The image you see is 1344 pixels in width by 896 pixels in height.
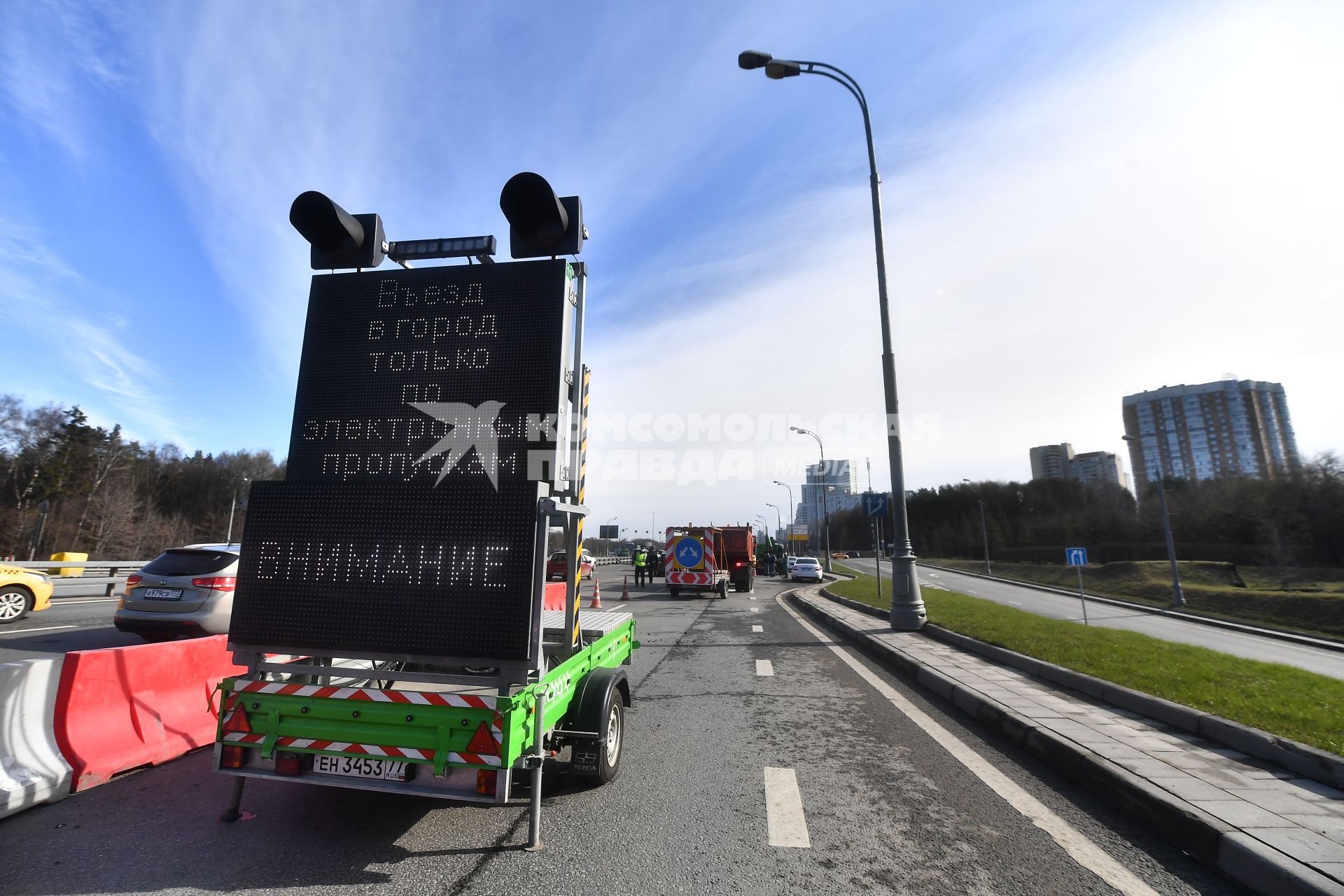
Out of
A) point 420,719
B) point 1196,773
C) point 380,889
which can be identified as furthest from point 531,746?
point 1196,773

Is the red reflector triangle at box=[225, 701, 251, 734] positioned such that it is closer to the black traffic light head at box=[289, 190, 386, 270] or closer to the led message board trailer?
the led message board trailer

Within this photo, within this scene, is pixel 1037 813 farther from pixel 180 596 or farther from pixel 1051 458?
pixel 1051 458

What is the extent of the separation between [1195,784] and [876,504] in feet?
39.0

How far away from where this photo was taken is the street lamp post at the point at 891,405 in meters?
11.7

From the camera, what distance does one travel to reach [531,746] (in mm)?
3170

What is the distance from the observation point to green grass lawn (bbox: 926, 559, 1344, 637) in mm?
25234

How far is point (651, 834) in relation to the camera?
3.34m

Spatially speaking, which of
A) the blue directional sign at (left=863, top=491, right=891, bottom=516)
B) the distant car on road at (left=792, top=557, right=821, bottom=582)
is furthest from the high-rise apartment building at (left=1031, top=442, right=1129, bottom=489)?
the blue directional sign at (left=863, top=491, right=891, bottom=516)

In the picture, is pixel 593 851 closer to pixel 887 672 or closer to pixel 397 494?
pixel 397 494

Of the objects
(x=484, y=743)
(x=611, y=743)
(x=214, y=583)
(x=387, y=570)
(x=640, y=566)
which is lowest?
(x=611, y=743)

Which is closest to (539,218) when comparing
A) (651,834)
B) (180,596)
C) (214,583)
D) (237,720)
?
(237,720)

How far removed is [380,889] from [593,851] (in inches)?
39.8

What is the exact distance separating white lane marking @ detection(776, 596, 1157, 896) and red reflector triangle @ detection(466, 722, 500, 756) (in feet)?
10.0

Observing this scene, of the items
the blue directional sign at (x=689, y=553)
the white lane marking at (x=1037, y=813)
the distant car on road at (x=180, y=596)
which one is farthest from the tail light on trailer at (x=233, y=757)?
the blue directional sign at (x=689, y=553)
